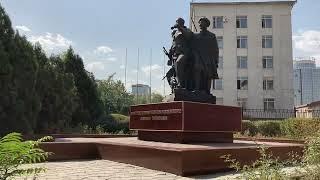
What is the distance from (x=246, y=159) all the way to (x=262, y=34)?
34.7 meters

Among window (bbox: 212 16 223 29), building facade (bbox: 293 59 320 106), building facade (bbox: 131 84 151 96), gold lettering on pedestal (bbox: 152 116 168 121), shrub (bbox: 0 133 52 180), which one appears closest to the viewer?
shrub (bbox: 0 133 52 180)

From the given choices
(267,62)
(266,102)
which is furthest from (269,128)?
(267,62)

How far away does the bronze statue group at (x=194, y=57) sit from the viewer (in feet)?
34.5

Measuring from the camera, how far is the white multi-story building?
133ft

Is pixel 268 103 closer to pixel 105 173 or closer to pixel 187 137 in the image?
pixel 187 137

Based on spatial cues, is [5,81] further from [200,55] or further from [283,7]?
[283,7]

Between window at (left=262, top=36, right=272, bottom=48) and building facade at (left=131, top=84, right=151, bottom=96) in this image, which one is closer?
window at (left=262, top=36, right=272, bottom=48)

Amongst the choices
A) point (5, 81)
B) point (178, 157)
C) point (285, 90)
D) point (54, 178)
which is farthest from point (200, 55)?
point (285, 90)

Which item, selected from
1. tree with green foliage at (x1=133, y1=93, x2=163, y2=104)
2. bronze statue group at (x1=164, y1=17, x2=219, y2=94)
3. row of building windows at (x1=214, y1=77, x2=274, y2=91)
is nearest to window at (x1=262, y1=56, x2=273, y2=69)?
row of building windows at (x1=214, y1=77, x2=274, y2=91)

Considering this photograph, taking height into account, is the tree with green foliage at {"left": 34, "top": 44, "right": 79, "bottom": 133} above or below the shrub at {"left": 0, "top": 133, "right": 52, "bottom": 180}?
above

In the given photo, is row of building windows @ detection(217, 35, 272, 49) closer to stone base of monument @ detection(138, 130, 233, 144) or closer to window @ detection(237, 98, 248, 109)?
window @ detection(237, 98, 248, 109)

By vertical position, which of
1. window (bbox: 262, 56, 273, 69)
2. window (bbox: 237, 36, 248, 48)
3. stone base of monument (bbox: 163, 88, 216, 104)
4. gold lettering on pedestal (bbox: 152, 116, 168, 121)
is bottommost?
gold lettering on pedestal (bbox: 152, 116, 168, 121)

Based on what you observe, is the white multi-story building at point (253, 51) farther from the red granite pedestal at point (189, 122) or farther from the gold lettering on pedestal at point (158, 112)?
the red granite pedestal at point (189, 122)

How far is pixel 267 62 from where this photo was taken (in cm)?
4088
